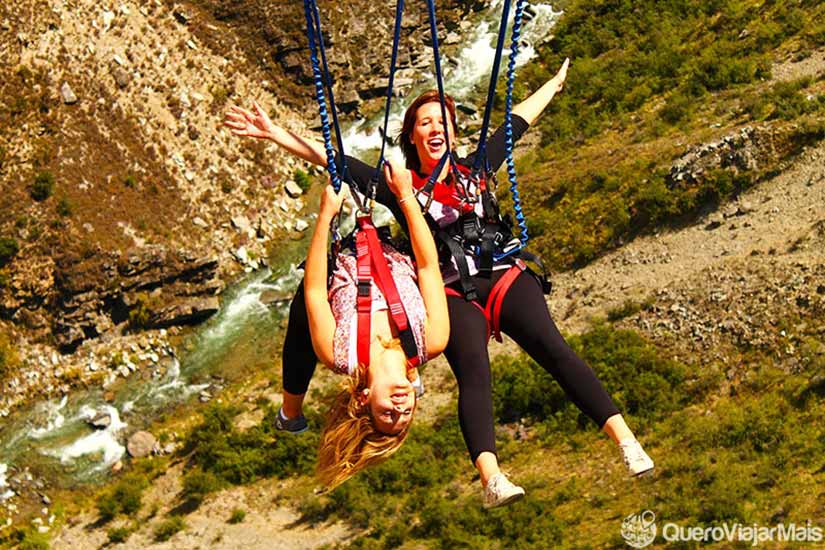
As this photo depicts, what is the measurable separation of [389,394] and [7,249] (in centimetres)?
2234

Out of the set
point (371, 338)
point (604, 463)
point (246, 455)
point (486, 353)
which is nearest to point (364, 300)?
point (371, 338)

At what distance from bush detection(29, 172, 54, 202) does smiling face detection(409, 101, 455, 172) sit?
2163cm

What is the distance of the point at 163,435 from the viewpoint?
2275 cm

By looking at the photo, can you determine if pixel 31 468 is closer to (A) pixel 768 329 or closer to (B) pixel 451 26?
(A) pixel 768 329

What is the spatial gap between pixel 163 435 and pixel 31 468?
2.82 metres

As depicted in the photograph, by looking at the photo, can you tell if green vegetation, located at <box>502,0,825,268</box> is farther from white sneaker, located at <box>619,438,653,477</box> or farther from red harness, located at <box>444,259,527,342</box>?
white sneaker, located at <box>619,438,653,477</box>

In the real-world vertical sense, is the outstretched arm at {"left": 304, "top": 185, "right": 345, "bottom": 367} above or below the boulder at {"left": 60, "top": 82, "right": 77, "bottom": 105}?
below

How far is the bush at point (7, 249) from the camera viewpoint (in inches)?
1020

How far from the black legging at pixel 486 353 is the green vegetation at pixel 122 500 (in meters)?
15.4

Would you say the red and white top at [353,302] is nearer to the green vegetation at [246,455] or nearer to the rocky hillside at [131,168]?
the green vegetation at [246,455]

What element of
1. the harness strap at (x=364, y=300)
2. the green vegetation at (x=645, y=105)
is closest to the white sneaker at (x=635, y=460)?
the harness strap at (x=364, y=300)

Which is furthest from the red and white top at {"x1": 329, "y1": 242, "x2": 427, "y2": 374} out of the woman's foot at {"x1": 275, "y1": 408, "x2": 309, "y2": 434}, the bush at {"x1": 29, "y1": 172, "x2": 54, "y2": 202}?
the bush at {"x1": 29, "y1": 172, "x2": 54, "y2": 202}

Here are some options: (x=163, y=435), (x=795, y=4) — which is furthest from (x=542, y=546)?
(x=795, y=4)

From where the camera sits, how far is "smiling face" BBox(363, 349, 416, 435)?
18.3 feet
